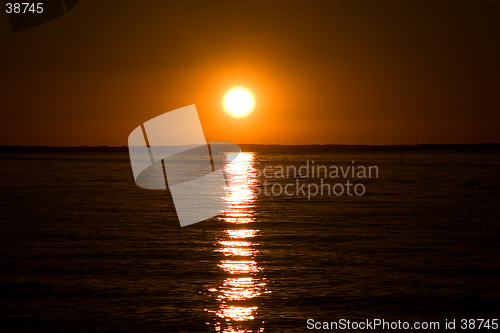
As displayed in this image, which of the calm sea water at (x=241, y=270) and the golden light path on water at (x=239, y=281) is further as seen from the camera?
the calm sea water at (x=241, y=270)

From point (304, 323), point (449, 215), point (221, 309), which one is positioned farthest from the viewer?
point (449, 215)

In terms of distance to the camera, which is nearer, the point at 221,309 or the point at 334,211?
the point at 221,309

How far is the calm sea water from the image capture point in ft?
30.0

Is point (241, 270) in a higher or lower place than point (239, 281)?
higher

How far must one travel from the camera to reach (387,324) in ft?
28.8

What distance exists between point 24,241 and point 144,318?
8.79 meters

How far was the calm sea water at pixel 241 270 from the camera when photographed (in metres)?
9.14

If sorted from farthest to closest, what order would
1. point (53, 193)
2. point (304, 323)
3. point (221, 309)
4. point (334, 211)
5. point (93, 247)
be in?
point (53, 193) < point (334, 211) < point (93, 247) < point (221, 309) < point (304, 323)

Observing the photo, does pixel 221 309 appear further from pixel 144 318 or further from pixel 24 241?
pixel 24 241

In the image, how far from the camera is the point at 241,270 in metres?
12.2

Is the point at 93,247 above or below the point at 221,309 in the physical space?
above

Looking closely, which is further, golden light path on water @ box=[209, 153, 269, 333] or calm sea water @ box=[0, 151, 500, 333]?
calm sea water @ box=[0, 151, 500, 333]

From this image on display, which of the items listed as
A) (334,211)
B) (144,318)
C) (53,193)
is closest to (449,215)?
(334,211)

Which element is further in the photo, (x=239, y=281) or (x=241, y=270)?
(x=241, y=270)
